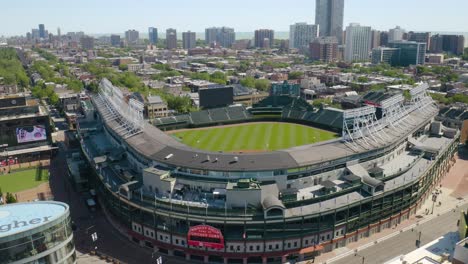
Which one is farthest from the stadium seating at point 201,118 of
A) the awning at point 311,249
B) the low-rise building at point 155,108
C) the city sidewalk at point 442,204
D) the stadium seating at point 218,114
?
the awning at point 311,249

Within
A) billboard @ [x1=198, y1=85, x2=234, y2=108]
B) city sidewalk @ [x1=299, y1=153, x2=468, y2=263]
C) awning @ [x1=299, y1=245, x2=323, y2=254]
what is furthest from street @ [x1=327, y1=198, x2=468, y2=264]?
billboard @ [x1=198, y1=85, x2=234, y2=108]

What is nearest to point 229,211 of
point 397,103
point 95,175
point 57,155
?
point 95,175

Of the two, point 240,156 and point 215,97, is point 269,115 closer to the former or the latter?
point 215,97

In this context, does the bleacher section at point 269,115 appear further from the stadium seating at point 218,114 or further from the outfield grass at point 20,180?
the outfield grass at point 20,180

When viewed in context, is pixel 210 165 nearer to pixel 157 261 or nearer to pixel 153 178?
pixel 153 178

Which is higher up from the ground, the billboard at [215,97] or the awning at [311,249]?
the billboard at [215,97]

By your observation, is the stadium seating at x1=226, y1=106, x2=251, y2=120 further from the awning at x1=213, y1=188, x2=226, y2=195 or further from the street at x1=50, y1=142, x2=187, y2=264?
the awning at x1=213, y1=188, x2=226, y2=195
